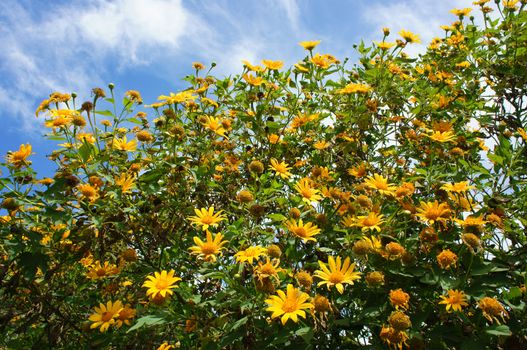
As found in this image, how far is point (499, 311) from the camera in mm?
1562

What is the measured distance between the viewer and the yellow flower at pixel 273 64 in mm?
2838

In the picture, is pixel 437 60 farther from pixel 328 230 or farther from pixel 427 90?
pixel 328 230

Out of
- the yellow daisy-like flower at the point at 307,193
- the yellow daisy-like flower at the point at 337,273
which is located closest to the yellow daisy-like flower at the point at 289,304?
the yellow daisy-like flower at the point at 337,273

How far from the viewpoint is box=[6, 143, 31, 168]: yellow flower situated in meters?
2.23

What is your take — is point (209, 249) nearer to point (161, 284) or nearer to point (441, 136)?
point (161, 284)

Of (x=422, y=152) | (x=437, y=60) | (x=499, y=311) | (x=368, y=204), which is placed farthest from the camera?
(x=437, y=60)

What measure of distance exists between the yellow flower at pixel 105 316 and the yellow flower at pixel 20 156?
2.59 feet

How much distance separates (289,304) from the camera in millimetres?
1550

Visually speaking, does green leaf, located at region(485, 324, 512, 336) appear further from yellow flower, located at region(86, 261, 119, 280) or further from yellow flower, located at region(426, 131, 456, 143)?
yellow flower, located at region(86, 261, 119, 280)

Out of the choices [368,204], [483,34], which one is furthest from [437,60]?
[368,204]

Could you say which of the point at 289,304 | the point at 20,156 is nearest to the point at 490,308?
the point at 289,304

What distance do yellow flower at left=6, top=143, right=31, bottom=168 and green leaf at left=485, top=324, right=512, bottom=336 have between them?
2.07m

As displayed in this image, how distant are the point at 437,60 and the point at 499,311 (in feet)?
7.64

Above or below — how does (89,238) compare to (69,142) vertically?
below
